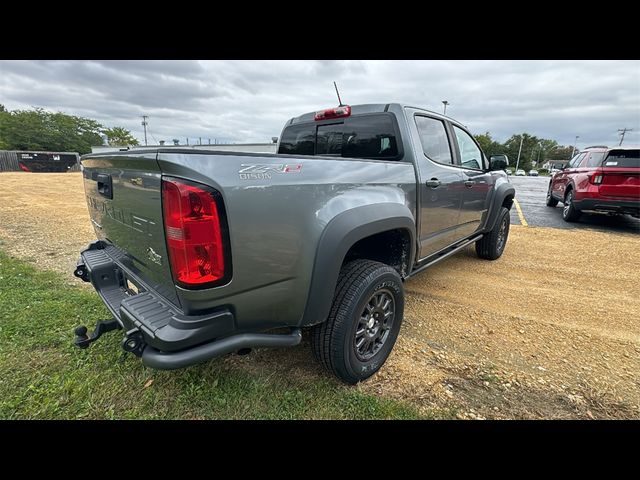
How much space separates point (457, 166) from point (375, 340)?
7.02ft

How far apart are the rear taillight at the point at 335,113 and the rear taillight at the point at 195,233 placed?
206 centimetres

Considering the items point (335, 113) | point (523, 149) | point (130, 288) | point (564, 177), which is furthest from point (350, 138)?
point (523, 149)

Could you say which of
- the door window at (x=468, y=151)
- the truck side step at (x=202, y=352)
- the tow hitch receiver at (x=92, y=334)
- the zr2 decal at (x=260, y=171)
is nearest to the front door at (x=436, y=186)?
the door window at (x=468, y=151)

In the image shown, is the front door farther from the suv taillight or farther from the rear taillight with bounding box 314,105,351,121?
the suv taillight

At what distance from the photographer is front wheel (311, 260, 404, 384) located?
220 cm

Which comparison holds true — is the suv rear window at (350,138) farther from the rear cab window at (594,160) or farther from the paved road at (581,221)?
the rear cab window at (594,160)

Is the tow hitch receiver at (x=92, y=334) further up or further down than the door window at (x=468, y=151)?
further down

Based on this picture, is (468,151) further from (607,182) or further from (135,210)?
(607,182)

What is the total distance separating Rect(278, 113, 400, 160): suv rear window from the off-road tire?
2764mm

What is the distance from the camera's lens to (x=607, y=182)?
7.07m

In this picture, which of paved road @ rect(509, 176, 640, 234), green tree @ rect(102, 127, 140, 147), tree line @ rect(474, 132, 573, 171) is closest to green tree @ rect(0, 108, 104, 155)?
green tree @ rect(102, 127, 140, 147)

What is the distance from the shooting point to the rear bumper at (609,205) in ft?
22.2

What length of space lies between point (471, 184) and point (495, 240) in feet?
5.27
